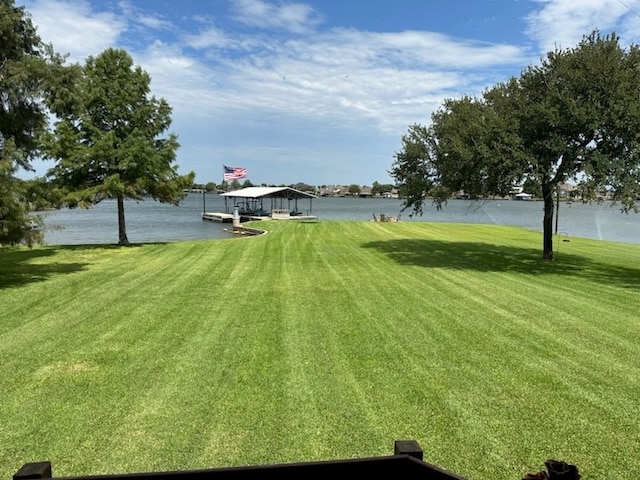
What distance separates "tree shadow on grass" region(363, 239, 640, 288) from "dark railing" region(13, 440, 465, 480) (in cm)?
1194

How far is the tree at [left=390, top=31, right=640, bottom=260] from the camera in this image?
44.1ft

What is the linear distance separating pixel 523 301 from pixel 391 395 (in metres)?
5.77

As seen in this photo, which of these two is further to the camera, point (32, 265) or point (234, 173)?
point (234, 173)

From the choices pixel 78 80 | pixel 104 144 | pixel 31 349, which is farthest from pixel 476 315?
pixel 104 144

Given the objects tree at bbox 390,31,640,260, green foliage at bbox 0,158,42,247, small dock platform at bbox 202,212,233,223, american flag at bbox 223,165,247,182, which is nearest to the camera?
green foliage at bbox 0,158,42,247

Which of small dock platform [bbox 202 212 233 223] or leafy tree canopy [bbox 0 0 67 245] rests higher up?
leafy tree canopy [bbox 0 0 67 245]

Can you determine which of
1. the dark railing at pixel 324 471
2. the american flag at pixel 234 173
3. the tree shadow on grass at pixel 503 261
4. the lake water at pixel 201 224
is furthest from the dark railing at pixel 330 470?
the american flag at pixel 234 173

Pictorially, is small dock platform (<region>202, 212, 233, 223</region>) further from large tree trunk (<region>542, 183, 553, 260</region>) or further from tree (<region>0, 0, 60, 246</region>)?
tree (<region>0, 0, 60, 246</region>)

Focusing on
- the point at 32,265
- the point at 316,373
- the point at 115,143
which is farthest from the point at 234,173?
the point at 316,373

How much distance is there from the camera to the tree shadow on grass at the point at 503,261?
13789mm

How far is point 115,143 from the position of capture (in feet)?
70.8

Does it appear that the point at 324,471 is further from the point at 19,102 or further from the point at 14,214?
the point at 19,102

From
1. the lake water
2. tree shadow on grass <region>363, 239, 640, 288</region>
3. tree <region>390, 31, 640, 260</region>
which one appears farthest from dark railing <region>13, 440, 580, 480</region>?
tree <region>390, 31, 640, 260</region>

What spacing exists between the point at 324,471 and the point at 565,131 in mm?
15024
